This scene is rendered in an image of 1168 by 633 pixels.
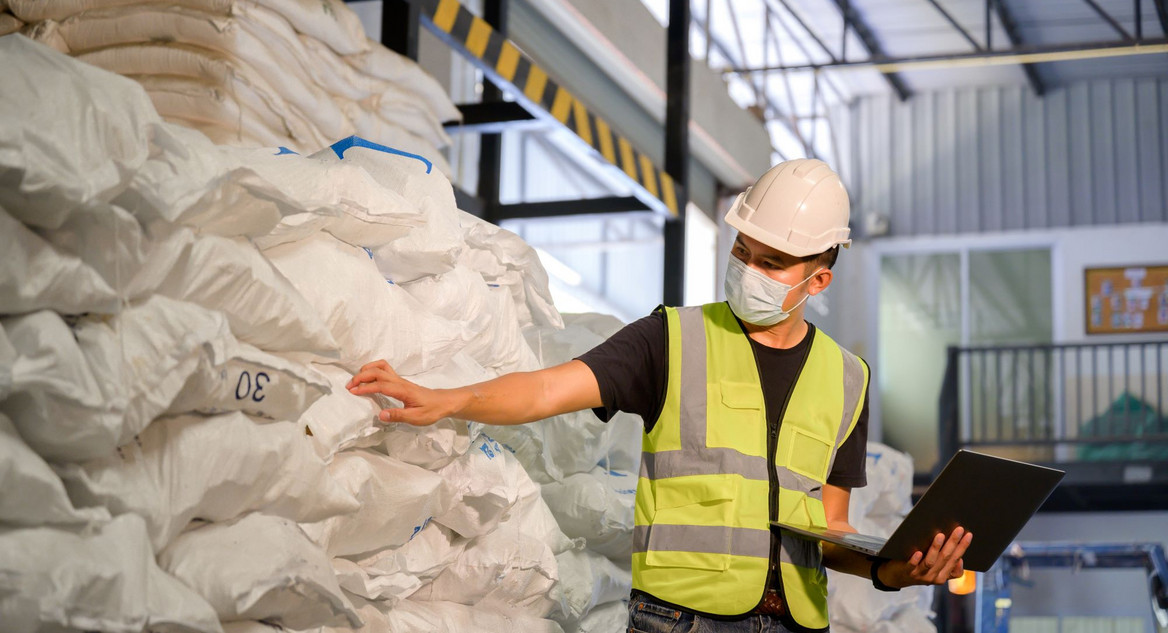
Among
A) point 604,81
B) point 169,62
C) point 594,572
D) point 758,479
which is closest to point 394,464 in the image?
point 758,479

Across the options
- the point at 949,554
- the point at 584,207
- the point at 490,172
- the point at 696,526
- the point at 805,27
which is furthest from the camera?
the point at 805,27

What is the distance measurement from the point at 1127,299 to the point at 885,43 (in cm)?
394

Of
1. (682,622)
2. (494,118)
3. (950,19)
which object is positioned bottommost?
(682,622)

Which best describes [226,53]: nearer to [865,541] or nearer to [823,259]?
[823,259]

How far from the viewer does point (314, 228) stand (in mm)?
2082

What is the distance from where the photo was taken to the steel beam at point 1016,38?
470 inches

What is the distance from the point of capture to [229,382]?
5.60ft

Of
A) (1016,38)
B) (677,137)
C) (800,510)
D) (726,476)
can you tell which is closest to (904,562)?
(800,510)

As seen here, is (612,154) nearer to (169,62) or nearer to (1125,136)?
(169,62)

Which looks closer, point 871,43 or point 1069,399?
point 871,43

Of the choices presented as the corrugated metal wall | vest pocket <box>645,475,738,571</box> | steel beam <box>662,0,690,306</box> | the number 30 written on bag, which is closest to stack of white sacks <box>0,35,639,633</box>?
the number 30 written on bag

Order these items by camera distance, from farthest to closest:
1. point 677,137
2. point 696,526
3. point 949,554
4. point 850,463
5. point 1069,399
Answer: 1. point 1069,399
2. point 677,137
3. point 850,463
4. point 696,526
5. point 949,554

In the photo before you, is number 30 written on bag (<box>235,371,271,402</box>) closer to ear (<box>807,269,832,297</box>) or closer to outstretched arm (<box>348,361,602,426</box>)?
outstretched arm (<box>348,361,602,426</box>)

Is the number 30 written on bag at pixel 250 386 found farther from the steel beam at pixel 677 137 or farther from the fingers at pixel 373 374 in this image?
the steel beam at pixel 677 137
